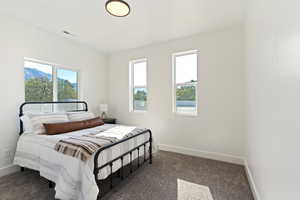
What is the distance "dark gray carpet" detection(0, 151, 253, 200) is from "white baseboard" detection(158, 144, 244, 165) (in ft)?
0.41

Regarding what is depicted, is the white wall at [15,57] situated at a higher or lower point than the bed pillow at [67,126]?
higher

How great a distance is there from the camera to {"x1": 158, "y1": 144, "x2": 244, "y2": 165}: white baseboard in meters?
2.74

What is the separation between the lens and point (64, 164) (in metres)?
1.69

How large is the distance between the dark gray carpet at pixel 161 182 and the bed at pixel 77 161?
0.21 meters

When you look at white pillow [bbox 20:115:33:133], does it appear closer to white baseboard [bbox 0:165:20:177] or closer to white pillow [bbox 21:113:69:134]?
white pillow [bbox 21:113:69:134]

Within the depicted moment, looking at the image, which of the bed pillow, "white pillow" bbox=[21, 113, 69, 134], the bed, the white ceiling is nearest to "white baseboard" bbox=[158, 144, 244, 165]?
the bed

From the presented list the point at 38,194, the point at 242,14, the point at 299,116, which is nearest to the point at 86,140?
the point at 38,194

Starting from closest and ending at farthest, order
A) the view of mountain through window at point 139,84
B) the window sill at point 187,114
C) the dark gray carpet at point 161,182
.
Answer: the dark gray carpet at point 161,182 → the window sill at point 187,114 → the view of mountain through window at point 139,84

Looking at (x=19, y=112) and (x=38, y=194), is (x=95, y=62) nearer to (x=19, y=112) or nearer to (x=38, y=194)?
(x=19, y=112)

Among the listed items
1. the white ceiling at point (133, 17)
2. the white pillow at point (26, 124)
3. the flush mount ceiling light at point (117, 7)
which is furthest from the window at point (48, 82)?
the flush mount ceiling light at point (117, 7)

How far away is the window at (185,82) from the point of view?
129 inches

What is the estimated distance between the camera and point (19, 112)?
2529 mm

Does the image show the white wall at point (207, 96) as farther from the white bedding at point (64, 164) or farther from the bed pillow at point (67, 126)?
the bed pillow at point (67, 126)

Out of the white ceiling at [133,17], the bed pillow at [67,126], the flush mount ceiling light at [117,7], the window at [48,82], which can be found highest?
the white ceiling at [133,17]
